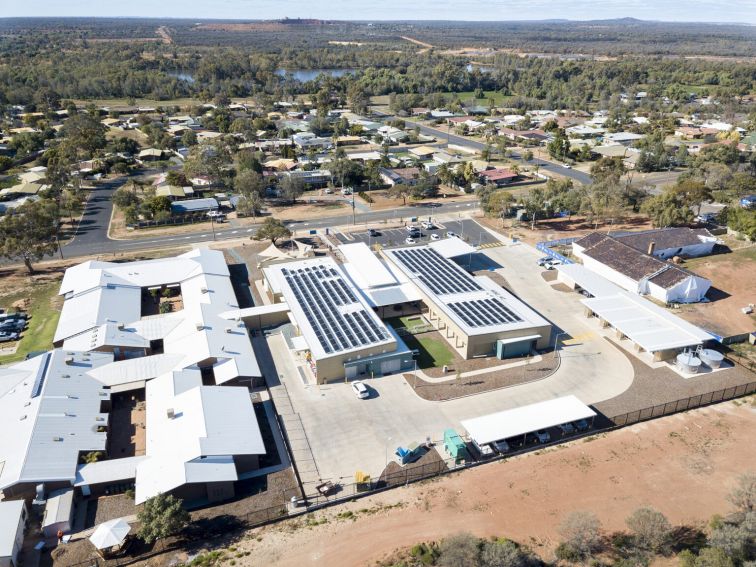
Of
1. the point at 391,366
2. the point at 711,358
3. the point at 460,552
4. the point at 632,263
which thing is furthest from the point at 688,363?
the point at 460,552

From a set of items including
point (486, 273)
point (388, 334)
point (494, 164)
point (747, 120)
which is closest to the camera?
point (388, 334)

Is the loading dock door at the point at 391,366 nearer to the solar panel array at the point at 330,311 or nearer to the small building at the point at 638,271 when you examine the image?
the solar panel array at the point at 330,311

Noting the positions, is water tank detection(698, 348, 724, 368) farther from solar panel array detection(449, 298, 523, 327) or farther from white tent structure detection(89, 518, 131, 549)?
white tent structure detection(89, 518, 131, 549)

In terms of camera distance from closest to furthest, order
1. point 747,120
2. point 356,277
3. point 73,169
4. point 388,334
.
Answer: point 388,334 → point 356,277 → point 73,169 → point 747,120

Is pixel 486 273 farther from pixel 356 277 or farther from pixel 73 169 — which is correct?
pixel 73 169

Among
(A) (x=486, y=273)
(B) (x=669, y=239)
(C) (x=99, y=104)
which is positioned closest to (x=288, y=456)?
(A) (x=486, y=273)

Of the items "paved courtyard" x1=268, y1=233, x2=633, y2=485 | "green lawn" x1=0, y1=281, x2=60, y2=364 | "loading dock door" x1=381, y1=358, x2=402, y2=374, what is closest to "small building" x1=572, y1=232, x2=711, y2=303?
"paved courtyard" x1=268, y1=233, x2=633, y2=485

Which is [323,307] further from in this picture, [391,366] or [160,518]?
[160,518]
